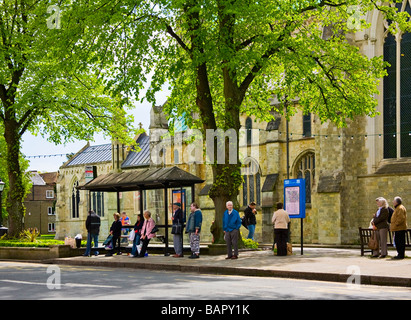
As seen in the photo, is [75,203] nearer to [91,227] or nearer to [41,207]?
[41,207]

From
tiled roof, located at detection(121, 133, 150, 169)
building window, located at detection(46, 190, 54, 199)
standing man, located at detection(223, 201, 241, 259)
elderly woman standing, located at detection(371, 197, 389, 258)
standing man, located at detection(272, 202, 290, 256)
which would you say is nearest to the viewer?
elderly woman standing, located at detection(371, 197, 389, 258)

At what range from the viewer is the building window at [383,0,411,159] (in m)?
32.1

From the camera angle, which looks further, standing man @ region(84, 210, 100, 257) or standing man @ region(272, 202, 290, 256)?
standing man @ region(84, 210, 100, 257)

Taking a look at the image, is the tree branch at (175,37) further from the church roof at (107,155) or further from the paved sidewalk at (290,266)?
the church roof at (107,155)

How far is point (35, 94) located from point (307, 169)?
18408 mm

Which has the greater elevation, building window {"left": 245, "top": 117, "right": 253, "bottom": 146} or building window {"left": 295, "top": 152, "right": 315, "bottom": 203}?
building window {"left": 245, "top": 117, "right": 253, "bottom": 146}

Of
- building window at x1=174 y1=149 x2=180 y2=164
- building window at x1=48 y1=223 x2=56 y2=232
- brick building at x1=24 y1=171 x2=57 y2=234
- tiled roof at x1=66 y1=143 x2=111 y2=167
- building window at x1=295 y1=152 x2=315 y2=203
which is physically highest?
tiled roof at x1=66 y1=143 x2=111 y2=167

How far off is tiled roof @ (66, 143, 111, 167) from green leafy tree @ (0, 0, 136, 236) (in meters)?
33.6

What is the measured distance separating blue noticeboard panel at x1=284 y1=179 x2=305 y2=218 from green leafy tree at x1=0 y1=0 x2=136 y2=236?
7743mm

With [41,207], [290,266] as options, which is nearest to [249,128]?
[290,266]

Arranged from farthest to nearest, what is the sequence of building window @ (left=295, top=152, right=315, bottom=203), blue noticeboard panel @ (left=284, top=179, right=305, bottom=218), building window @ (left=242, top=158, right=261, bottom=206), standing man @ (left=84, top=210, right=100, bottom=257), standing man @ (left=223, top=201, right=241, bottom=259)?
building window @ (left=242, top=158, right=261, bottom=206), building window @ (left=295, top=152, right=315, bottom=203), standing man @ (left=84, top=210, right=100, bottom=257), blue noticeboard panel @ (left=284, top=179, right=305, bottom=218), standing man @ (left=223, top=201, right=241, bottom=259)

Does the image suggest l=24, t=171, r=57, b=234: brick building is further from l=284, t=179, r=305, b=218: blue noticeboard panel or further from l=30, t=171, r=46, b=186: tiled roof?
l=284, t=179, r=305, b=218: blue noticeboard panel

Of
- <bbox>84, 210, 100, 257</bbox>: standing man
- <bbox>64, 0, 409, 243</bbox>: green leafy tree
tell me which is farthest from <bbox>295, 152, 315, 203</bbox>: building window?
<bbox>84, 210, 100, 257</bbox>: standing man
